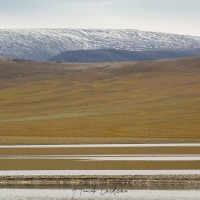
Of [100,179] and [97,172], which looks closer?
[100,179]

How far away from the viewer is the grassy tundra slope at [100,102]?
54.4m

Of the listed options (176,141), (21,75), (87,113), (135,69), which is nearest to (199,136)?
(176,141)

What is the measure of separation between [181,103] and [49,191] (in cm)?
6831

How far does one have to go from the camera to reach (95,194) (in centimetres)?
2508

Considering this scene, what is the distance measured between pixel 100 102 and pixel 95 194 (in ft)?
255

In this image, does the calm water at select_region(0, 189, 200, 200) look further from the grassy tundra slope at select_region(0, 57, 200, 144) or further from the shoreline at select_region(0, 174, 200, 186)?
the grassy tundra slope at select_region(0, 57, 200, 144)

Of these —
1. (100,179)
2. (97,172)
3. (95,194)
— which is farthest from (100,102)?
(95,194)

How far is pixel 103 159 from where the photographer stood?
35219 mm

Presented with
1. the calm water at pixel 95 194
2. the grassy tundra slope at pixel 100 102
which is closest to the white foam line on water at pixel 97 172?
the calm water at pixel 95 194

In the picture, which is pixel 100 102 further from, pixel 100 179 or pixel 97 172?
pixel 100 179

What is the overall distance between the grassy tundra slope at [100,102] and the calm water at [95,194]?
66.8 ft

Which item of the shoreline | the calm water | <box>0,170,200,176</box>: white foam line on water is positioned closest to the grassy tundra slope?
<box>0,170,200,176</box>: white foam line on water

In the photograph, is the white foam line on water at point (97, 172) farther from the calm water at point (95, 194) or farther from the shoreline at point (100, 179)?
the calm water at point (95, 194)

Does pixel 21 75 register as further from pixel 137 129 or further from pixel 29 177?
pixel 29 177
